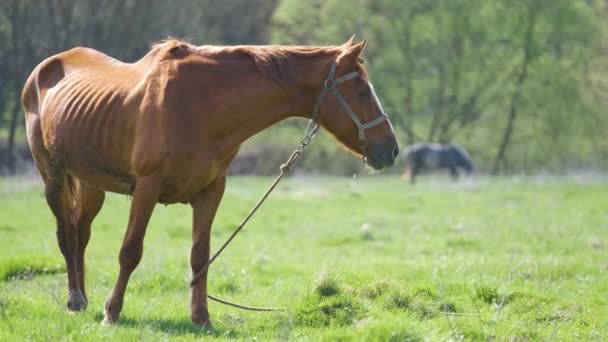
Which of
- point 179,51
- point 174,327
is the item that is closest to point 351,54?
point 179,51

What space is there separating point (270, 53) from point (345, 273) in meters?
2.26

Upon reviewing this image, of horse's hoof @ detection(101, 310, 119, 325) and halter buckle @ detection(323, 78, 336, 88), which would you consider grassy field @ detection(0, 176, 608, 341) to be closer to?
horse's hoof @ detection(101, 310, 119, 325)

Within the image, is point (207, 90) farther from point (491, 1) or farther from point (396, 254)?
point (491, 1)

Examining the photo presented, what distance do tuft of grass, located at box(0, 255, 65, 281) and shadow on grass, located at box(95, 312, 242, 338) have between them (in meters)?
3.06

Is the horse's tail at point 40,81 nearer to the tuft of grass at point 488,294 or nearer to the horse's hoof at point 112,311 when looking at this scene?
the horse's hoof at point 112,311

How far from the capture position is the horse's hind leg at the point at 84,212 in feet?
27.4

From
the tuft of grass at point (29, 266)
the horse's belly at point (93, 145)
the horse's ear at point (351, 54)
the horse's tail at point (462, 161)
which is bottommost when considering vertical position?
the horse's tail at point (462, 161)

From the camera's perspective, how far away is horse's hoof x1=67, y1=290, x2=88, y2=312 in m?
7.72

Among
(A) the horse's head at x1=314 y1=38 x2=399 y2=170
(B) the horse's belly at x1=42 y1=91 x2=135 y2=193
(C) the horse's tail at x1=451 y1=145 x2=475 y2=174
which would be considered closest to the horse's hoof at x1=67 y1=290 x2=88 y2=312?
(B) the horse's belly at x1=42 y1=91 x2=135 y2=193

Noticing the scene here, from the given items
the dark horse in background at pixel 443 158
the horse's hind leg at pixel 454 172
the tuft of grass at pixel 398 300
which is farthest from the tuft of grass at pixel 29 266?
the horse's hind leg at pixel 454 172

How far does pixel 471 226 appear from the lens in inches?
701

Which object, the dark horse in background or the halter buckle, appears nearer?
the halter buckle

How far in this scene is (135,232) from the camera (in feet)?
22.7

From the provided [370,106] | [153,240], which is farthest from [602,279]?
[153,240]
